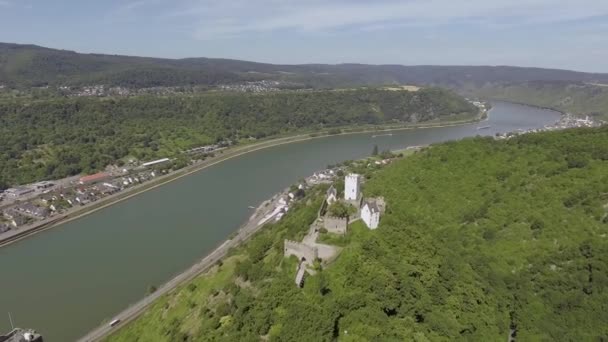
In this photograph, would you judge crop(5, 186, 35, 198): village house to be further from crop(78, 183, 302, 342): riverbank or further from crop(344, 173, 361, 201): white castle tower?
crop(344, 173, 361, 201): white castle tower

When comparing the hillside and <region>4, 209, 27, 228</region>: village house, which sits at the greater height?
the hillside

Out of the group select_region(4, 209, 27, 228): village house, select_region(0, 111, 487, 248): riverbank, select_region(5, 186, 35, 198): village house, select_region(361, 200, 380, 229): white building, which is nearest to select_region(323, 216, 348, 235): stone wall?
select_region(361, 200, 380, 229): white building

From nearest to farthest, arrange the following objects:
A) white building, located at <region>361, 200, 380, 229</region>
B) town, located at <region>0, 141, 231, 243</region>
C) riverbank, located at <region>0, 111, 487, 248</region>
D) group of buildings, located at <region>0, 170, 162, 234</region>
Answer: white building, located at <region>361, 200, 380, 229</region> → riverbank, located at <region>0, 111, 487, 248</region> → town, located at <region>0, 141, 231, 243</region> → group of buildings, located at <region>0, 170, 162, 234</region>

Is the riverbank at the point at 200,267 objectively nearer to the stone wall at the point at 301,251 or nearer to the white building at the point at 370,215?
the stone wall at the point at 301,251

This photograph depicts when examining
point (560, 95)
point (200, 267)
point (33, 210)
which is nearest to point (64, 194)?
point (33, 210)

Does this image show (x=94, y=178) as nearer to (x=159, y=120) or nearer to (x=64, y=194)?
(x=64, y=194)

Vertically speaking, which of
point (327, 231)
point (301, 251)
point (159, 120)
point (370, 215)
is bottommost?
point (159, 120)

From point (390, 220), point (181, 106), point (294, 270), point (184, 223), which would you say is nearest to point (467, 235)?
point (390, 220)
